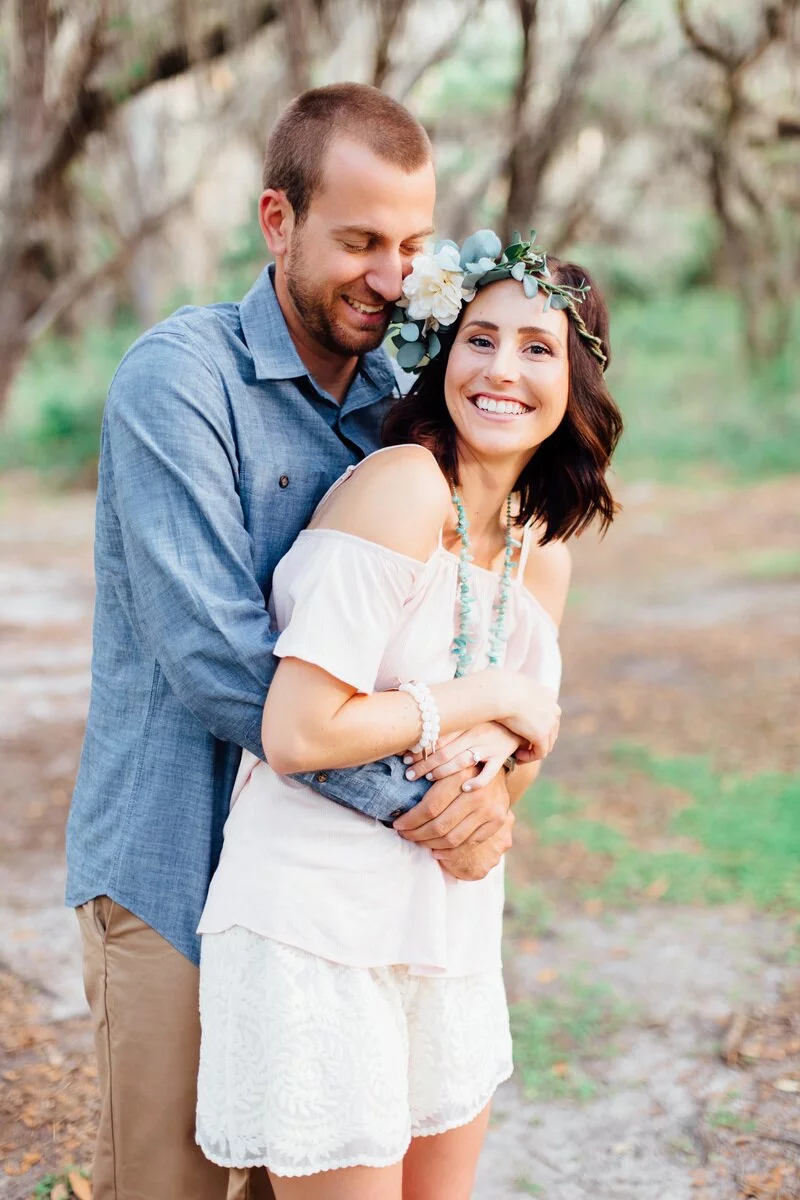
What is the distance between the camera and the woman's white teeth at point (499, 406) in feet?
6.60

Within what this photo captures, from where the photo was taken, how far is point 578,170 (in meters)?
15.2

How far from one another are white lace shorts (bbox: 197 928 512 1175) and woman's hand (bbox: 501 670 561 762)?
1.37 feet

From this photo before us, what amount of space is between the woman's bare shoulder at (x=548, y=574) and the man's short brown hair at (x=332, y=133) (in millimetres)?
698

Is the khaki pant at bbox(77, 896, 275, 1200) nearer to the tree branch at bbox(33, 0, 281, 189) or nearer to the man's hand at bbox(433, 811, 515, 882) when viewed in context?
the man's hand at bbox(433, 811, 515, 882)

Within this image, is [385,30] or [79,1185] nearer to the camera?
[79,1185]

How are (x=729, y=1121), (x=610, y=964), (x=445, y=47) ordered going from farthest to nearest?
(x=445, y=47) < (x=610, y=964) < (x=729, y=1121)

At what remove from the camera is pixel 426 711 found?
1881mm

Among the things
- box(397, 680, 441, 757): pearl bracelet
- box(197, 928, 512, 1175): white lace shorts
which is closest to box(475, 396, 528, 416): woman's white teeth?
box(397, 680, 441, 757): pearl bracelet

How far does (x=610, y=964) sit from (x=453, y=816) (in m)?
2.36

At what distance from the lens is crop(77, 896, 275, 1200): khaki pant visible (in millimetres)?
1959

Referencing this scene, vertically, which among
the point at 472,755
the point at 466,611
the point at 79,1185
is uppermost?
the point at 466,611

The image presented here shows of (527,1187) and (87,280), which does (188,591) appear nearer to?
(527,1187)

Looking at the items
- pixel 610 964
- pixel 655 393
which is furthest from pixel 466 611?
pixel 655 393

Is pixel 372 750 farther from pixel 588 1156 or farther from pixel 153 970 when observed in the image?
pixel 588 1156
